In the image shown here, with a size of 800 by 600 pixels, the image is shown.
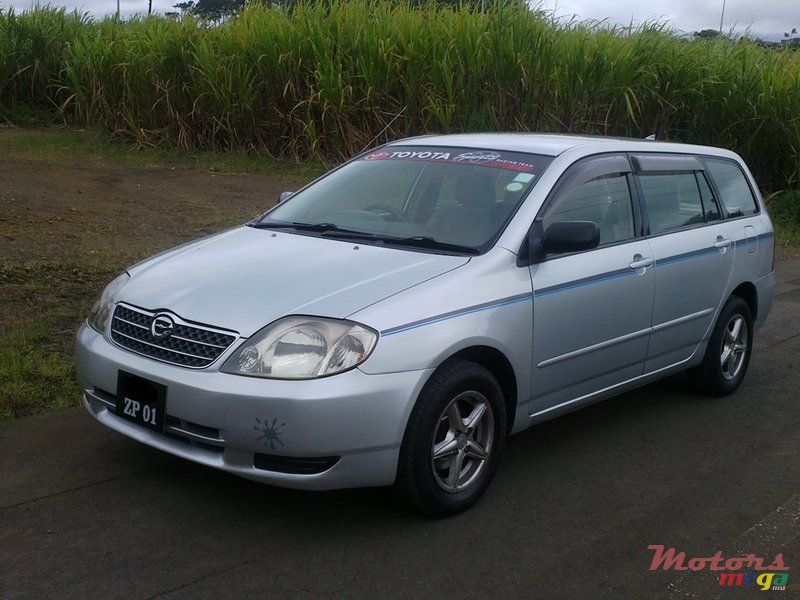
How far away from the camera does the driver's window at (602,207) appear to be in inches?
193

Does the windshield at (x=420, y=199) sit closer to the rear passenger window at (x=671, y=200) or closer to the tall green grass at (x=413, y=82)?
the rear passenger window at (x=671, y=200)

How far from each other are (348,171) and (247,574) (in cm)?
268

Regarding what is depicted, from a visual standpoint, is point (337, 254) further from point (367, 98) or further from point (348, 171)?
point (367, 98)

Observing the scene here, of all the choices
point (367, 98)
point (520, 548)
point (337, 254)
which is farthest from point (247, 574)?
point (367, 98)

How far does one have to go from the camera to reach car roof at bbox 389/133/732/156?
516 centimetres

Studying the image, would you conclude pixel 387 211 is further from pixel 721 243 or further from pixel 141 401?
pixel 721 243

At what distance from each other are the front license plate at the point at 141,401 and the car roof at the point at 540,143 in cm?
223

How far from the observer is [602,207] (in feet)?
17.0

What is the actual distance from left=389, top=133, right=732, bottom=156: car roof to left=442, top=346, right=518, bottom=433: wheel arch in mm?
1238

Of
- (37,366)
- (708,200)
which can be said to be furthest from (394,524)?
(708,200)

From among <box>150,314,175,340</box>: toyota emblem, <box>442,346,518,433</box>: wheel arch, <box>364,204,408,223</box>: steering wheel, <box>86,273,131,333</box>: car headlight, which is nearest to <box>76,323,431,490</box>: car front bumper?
<box>150,314,175,340</box>: toyota emblem

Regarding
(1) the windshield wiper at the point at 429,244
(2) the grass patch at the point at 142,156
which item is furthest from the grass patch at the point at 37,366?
(2) the grass patch at the point at 142,156

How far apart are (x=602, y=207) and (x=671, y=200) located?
2.56 feet

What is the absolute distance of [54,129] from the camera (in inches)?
605
